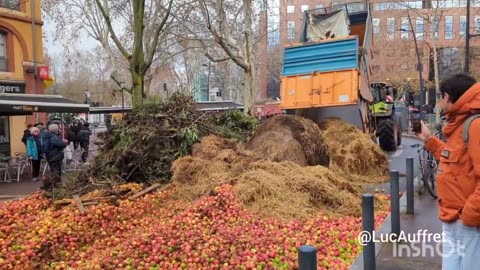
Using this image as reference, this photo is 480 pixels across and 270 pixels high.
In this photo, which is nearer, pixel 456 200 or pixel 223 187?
pixel 456 200

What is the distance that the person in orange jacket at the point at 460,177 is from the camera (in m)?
2.84

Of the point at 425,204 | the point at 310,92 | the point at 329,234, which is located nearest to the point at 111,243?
the point at 329,234

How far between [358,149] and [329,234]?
507 centimetres

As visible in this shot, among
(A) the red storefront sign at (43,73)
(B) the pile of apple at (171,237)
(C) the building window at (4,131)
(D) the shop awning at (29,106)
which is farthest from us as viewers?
(A) the red storefront sign at (43,73)

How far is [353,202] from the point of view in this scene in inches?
273

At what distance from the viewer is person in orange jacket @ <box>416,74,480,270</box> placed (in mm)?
2844

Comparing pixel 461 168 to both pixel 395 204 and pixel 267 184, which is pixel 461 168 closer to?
pixel 395 204

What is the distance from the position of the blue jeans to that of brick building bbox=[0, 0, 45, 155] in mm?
21615

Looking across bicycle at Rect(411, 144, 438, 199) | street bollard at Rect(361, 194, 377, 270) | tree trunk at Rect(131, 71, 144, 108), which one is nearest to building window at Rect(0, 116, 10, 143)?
tree trunk at Rect(131, 71, 144, 108)

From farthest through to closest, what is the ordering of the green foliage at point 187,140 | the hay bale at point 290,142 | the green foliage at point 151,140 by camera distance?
the green foliage at point 187,140 → the hay bale at point 290,142 → the green foliage at point 151,140

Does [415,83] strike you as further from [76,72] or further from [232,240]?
[76,72]

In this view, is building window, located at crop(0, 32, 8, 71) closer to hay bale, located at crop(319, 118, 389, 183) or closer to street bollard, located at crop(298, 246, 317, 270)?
hay bale, located at crop(319, 118, 389, 183)

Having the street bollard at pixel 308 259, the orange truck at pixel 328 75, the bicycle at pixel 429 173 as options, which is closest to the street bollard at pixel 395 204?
the bicycle at pixel 429 173

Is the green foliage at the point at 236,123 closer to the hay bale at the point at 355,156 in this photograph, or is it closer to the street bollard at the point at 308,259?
the hay bale at the point at 355,156
